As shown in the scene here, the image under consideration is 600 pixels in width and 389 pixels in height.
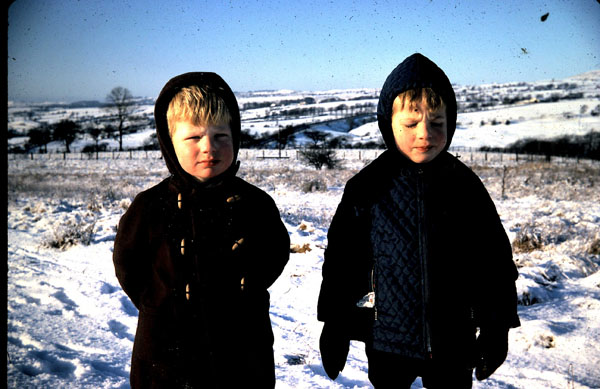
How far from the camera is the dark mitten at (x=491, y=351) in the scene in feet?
5.48

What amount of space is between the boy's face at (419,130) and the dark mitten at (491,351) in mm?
860

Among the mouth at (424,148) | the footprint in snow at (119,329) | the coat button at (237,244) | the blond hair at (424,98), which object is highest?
the blond hair at (424,98)

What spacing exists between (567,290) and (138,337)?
4.60 m

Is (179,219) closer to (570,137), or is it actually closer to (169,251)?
(169,251)

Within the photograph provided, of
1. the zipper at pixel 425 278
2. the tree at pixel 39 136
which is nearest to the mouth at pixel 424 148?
the zipper at pixel 425 278

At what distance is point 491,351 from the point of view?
168 cm

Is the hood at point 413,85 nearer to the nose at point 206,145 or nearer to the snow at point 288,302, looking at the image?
the nose at point 206,145

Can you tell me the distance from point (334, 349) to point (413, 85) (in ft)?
4.25

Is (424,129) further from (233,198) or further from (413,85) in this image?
(233,198)

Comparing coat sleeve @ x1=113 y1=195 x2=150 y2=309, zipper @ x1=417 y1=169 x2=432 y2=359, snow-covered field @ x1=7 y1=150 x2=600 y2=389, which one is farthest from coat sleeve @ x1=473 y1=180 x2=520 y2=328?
coat sleeve @ x1=113 y1=195 x2=150 y2=309

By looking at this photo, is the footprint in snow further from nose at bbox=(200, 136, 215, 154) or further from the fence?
the fence

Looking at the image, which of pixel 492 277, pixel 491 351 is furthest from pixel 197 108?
pixel 491 351

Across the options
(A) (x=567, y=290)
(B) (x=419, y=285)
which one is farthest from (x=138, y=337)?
(A) (x=567, y=290)

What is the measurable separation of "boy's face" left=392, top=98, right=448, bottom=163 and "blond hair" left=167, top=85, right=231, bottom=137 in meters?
0.80
